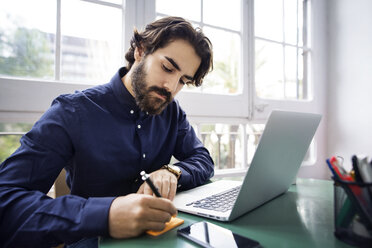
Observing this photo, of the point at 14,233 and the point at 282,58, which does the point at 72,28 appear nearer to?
the point at 14,233

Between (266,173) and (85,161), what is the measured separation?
1.96ft

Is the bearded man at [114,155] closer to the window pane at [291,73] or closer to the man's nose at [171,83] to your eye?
the man's nose at [171,83]

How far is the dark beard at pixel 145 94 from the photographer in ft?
3.13

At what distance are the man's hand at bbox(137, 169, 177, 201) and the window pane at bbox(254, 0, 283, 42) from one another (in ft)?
5.49

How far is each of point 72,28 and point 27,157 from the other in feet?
3.04

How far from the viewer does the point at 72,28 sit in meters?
1.35

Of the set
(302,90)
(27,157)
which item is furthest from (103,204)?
(302,90)

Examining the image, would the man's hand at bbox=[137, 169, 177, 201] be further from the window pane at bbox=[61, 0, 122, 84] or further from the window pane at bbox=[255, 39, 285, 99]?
the window pane at bbox=[255, 39, 285, 99]

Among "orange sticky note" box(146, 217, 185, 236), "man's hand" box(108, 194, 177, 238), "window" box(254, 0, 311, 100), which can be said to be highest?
"window" box(254, 0, 311, 100)

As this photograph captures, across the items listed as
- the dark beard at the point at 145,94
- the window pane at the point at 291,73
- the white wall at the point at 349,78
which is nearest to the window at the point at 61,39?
the dark beard at the point at 145,94

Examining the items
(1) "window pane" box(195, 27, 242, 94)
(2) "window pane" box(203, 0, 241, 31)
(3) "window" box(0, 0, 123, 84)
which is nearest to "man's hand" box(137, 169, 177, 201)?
(3) "window" box(0, 0, 123, 84)

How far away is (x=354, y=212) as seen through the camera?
414 mm

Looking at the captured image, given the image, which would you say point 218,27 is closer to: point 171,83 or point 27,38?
point 171,83

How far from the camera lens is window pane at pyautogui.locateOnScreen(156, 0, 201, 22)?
1.61 meters
